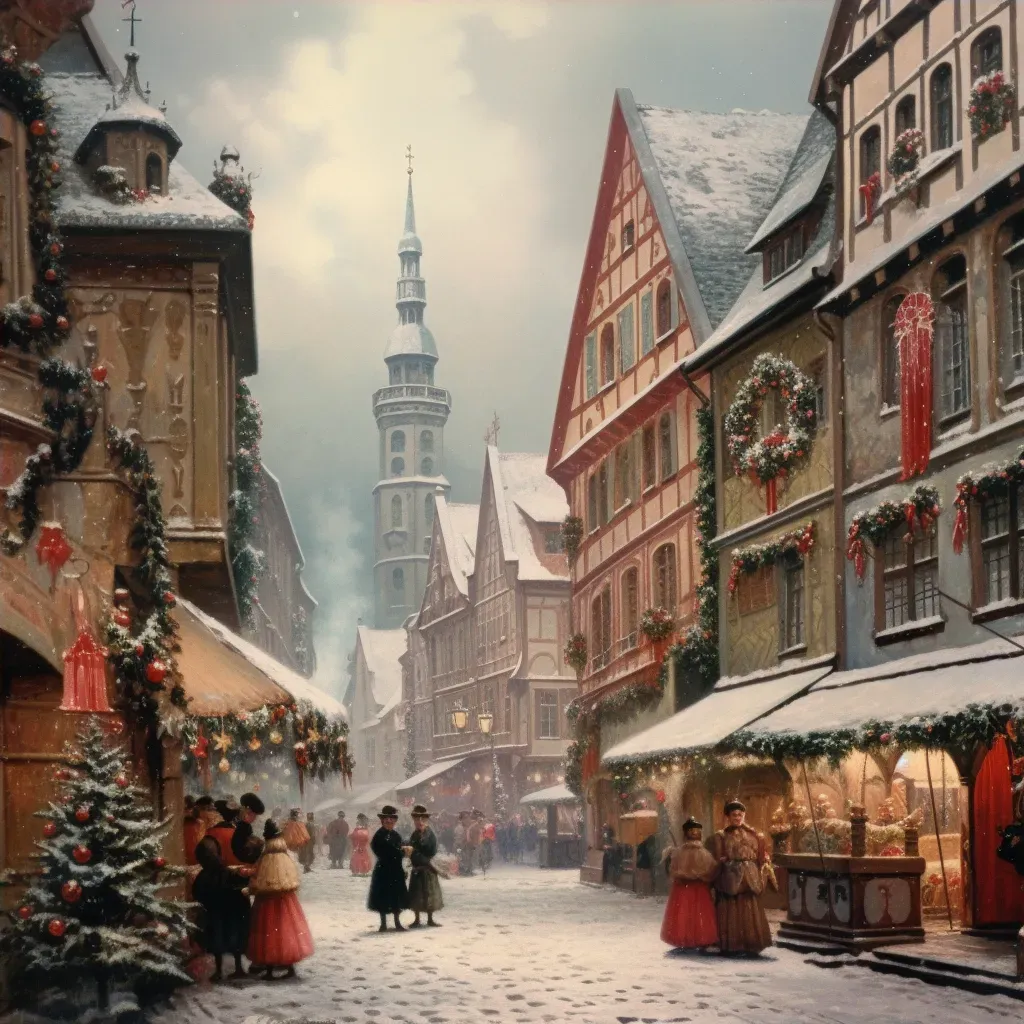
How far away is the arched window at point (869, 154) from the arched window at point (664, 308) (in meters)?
8.15

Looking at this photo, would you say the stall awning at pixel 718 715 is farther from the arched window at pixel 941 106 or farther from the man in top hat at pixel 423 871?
the arched window at pixel 941 106

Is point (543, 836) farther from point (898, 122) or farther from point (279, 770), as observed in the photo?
point (898, 122)

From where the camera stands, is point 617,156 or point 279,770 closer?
point 617,156

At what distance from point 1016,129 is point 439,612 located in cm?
5390

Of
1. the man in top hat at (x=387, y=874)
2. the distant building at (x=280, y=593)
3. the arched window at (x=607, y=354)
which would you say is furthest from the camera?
the distant building at (x=280, y=593)

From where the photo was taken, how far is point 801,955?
18.2m

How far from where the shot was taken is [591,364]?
36031 mm

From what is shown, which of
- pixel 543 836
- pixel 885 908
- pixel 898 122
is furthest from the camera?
pixel 543 836

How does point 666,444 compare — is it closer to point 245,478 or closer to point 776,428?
point 776,428

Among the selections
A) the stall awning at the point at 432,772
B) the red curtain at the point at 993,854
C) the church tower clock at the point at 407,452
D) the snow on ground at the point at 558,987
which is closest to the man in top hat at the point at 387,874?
the snow on ground at the point at 558,987

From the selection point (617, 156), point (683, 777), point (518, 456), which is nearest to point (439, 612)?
point (518, 456)

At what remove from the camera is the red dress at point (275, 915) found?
16.4m

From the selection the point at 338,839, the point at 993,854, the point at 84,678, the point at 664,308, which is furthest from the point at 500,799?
the point at 84,678

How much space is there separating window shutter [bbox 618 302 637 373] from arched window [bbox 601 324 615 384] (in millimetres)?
677
